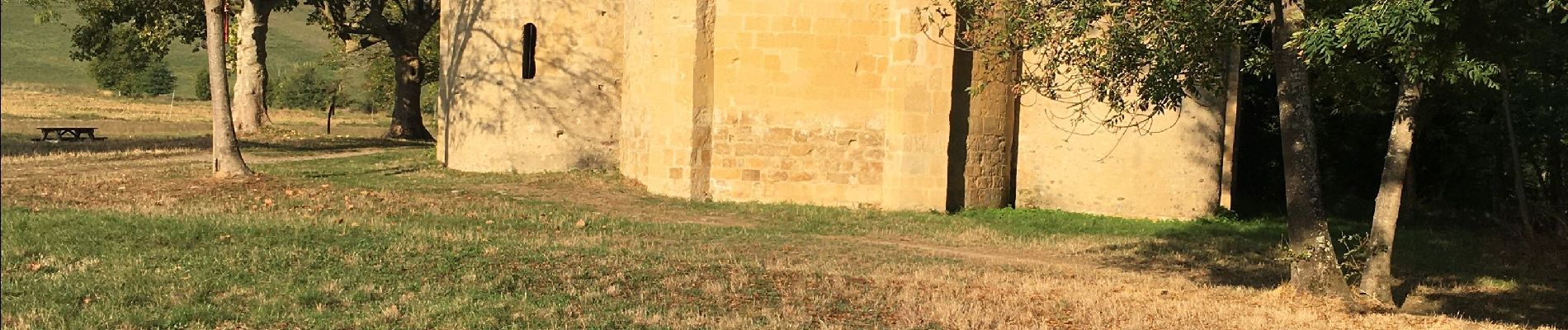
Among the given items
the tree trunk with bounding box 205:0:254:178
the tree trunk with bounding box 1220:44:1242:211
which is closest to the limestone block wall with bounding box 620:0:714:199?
the tree trunk with bounding box 205:0:254:178

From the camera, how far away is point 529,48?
23516 millimetres

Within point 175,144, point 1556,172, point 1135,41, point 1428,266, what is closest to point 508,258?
point 1135,41

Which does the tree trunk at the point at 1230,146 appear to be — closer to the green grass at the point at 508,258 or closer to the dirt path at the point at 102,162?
the green grass at the point at 508,258

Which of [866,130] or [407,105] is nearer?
[866,130]

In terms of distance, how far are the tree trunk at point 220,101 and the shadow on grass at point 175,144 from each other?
20.3 feet

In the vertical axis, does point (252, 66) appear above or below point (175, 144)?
above

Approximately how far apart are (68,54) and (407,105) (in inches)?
2536

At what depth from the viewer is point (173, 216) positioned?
13.2m

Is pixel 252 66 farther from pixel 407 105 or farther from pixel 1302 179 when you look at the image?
pixel 1302 179

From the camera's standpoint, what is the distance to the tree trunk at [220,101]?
59.6 ft

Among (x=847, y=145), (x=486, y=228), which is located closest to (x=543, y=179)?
(x=847, y=145)

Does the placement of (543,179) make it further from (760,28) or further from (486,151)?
(760,28)

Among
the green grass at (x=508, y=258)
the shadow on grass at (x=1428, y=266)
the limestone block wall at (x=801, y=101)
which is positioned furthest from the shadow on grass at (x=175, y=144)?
the shadow on grass at (x=1428, y=266)

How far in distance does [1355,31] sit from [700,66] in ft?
39.0
